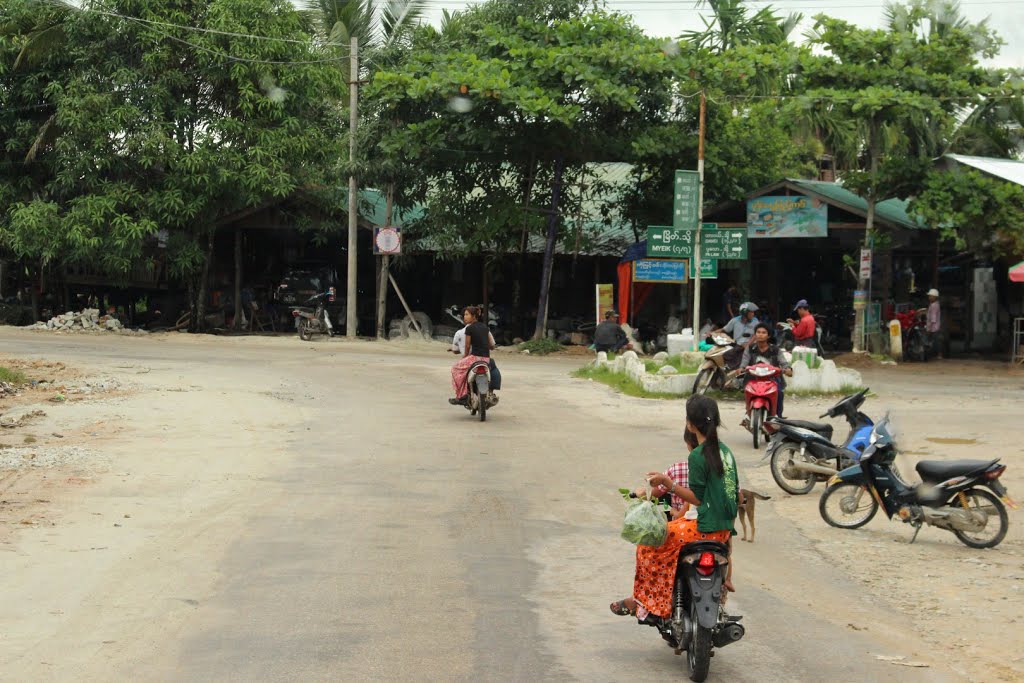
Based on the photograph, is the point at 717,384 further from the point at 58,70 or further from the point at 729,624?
the point at 58,70

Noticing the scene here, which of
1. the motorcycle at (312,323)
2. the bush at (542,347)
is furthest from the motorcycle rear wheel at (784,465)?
the motorcycle at (312,323)

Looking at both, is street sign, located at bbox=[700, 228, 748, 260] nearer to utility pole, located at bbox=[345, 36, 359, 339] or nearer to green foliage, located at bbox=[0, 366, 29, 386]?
utility pole, located at bbox=[345, 36, 359, 339]

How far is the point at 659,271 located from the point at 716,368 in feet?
33.8

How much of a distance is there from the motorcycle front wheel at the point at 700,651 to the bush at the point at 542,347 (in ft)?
82.4

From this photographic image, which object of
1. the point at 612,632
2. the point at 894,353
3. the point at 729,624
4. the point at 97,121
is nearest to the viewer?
the point at 729,624

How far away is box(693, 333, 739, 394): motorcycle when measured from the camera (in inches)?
728

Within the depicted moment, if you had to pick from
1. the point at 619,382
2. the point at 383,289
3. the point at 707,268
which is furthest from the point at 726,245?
the point at 383,289

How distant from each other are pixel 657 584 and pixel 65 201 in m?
31.6

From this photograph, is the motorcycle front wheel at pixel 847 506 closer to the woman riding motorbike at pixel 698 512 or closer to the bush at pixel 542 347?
the woman riding motorbike at pixel 698 512

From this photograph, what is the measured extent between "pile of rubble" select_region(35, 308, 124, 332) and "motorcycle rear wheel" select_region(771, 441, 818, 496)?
2583 cm

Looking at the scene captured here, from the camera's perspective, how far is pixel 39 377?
20.7 metres

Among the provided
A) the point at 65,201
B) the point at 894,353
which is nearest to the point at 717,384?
the point at 894,353

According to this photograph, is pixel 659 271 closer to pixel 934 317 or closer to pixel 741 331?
pixel 934 317

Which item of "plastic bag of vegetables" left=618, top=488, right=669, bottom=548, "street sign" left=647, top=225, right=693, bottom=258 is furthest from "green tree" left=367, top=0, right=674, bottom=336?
"plastic bag of vegetables" left=618, top=488, right=669, bottom=548
